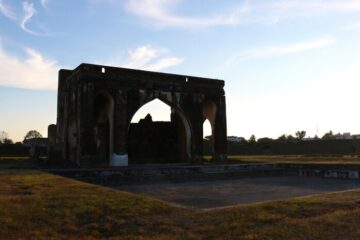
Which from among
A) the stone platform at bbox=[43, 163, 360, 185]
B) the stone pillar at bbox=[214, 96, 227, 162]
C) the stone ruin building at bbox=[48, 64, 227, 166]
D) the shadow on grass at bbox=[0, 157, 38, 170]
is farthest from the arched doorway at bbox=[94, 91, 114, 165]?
the stone pillar at bbox=[214, 96, 227, 162]

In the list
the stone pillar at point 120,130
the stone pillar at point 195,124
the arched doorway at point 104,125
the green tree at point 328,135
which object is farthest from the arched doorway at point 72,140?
the green tree at point 328,135

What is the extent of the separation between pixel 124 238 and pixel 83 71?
14.7m

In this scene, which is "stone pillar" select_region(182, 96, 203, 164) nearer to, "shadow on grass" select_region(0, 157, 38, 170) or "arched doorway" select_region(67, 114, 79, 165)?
"arched doorway" select_region(67, 114, 79, 165)

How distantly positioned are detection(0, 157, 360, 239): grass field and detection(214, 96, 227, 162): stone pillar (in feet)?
49.5

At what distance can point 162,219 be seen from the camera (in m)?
4.98

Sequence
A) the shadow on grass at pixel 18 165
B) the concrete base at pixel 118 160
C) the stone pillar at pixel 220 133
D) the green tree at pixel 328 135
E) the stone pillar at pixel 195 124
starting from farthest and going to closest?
the green tree at pixel 328 135 → the stone pillar at pixel 220 133 → the stone pillar at pixel 195 124 → the concrete base at pixel 118 160 → the shadow on grass at pixel 18 165

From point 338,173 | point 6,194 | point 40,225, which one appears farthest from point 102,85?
point 40,225

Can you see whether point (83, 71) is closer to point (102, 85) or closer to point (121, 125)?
point (102, 85)

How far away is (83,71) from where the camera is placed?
58.8ft

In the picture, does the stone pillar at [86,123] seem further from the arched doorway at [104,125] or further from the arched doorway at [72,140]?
the arched doorway at [72,140]

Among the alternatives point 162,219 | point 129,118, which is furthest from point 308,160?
point 162,219

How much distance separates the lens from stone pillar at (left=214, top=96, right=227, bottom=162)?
21.6 meters

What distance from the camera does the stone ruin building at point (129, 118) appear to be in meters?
18.0

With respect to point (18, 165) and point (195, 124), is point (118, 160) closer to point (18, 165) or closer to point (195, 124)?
point (18, 165)
